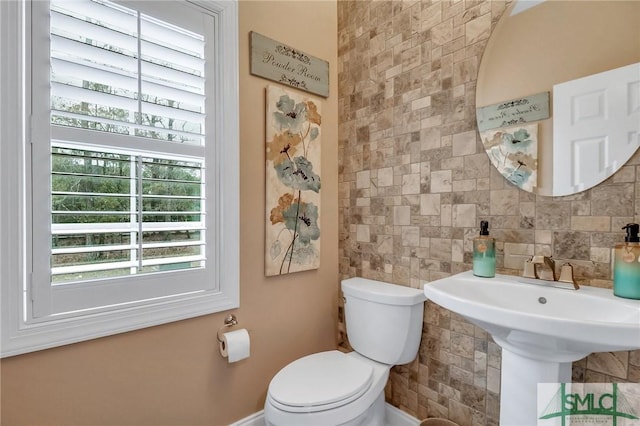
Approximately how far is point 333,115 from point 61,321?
1.64 metres

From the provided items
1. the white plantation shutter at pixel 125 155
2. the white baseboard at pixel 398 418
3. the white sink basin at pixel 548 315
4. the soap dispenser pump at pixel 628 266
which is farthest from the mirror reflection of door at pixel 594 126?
the white plantation shutter at pixel 125 155

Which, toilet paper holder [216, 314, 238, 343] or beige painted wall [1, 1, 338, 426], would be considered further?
toilet paper holder [216, 314, 238, 343]

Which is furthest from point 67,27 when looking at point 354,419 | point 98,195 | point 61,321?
point 354,419

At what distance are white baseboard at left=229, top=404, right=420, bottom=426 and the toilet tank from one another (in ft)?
1.15

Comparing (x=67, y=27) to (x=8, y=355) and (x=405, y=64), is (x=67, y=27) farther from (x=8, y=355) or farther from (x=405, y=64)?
(x=405, y=64)

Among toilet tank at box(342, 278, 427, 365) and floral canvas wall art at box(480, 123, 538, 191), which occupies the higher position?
floral canvas wall art at box(480, 123, 538, 191)

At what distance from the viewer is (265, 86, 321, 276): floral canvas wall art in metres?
1.67

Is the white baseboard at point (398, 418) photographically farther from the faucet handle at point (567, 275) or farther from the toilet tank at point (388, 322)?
the faucet handle at point (567, 275)

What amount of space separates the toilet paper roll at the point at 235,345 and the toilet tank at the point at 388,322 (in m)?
0.54

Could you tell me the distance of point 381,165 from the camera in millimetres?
1752

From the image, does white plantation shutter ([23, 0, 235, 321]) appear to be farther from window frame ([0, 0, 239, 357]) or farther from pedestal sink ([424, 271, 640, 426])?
pedestal sink ([424, 271, 640, 426])

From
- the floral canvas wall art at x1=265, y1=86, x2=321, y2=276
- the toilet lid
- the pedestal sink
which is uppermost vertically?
the floral canvas wall art at x1=265, y1=86, x2=321, y2=276

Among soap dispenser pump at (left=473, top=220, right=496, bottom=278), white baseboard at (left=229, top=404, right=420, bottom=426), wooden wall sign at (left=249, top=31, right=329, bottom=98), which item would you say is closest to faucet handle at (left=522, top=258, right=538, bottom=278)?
soap dispenser pump at (left=473, top=220, right=496, bottom=278)

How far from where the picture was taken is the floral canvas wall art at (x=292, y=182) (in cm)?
167
